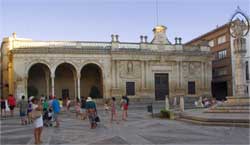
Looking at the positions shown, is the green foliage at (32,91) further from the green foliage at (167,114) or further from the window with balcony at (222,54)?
the window with balcony at (222,54)

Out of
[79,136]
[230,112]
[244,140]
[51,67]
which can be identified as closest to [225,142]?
[244,140]

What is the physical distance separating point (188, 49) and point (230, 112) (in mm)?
25841

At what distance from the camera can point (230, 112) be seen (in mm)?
17500

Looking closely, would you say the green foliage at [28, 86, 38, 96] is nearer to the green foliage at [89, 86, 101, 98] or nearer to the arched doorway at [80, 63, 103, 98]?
the arched doorway at [80, 63, 103, 98]

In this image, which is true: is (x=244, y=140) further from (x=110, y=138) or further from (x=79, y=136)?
(x=79, y=136)

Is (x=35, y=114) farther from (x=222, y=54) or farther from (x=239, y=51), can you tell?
(x=222, y=54)

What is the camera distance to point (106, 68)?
39.0 m

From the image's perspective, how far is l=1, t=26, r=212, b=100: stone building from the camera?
36.4 m

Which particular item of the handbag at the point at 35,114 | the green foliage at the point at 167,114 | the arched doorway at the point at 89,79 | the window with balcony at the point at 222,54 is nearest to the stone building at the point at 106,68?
the arched doorway at the point at 89,79

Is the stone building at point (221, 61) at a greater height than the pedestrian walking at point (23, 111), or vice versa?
the stone building at point (221, 61)

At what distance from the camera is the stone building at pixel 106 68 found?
3641 cm

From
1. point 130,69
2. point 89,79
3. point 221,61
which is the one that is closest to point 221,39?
point 221,61

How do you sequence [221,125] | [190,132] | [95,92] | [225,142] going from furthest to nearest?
[95,92]
[221,125]
[190,132]
[225,142]

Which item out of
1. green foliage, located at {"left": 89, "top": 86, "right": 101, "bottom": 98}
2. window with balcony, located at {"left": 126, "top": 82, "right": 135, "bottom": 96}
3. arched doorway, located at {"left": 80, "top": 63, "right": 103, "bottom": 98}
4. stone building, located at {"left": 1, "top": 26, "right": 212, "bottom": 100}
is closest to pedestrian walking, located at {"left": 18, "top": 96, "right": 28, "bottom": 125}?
stone building, located at {"left": 1, "top": 26, "right": 212, "bottom": 100}
